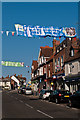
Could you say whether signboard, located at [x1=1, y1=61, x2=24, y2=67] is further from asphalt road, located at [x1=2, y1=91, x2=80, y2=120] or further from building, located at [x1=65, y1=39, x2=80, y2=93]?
asphalt road, located at [x1=2, y1=91, x2=80, y2=120]

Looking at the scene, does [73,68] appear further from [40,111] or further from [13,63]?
[40,111]

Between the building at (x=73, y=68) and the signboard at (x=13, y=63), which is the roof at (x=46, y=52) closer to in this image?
the signboard at (x=13, y=63)

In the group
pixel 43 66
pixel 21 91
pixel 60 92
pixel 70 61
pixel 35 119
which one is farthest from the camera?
pixel 43 66

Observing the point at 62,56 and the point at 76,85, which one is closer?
the point at 76,85

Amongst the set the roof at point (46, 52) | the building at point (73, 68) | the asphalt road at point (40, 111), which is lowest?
the asphalt road at point (40, 111)

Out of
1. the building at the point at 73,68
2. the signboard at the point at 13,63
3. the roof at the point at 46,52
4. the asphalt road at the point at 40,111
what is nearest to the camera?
the asphalt road at the point at 40,111

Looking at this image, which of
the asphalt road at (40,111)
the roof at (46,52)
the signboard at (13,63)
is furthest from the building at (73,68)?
the roof at (46,52)

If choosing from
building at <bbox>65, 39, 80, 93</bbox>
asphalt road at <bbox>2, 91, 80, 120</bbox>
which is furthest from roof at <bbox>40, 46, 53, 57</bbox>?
asphalt road at <bbox>2, 91, 80, 120</bbox>

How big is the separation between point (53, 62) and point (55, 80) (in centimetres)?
382

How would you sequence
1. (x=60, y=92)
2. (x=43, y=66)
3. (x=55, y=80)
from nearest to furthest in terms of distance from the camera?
1. (x=60, y=92)
2. (x=55, y=80)
3. (x=43, y=66)

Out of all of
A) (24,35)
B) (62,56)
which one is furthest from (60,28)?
(62,56)

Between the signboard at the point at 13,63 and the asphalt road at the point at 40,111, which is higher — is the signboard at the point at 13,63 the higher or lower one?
the higher one

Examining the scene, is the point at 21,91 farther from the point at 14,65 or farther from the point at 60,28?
the point at 60,28

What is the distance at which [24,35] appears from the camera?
66.3 ft
